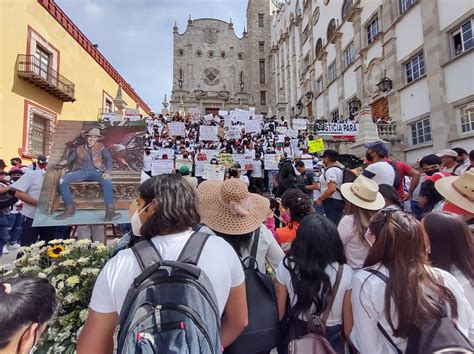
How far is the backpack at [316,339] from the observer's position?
1673mm

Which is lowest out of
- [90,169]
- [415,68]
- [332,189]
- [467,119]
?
[332,189]

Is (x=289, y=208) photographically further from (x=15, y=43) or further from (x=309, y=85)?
(x=309, y=85)

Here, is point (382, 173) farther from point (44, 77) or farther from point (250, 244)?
point (44, 77)

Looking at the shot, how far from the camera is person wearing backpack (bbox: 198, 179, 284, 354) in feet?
5.71

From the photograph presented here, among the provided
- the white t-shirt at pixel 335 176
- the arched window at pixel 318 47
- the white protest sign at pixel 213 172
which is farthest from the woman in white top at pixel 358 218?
the arched window at pixel 318 47

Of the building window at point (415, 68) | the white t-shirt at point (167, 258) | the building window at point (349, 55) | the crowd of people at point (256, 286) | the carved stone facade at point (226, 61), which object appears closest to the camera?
the crowd of people at point (256, 286)

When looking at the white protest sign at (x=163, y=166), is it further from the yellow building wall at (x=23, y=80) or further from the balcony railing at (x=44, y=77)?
the balcony railing at (x=44, y=77)

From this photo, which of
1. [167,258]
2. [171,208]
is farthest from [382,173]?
[167,258]

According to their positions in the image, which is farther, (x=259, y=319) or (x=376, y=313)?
(x=259, y=319)

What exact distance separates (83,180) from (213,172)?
6.00 meters

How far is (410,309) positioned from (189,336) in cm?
101

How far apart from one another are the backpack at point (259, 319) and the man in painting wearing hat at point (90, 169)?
94.5 inches

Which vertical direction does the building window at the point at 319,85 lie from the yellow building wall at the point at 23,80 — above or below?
above

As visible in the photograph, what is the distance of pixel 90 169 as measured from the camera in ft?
12.4
